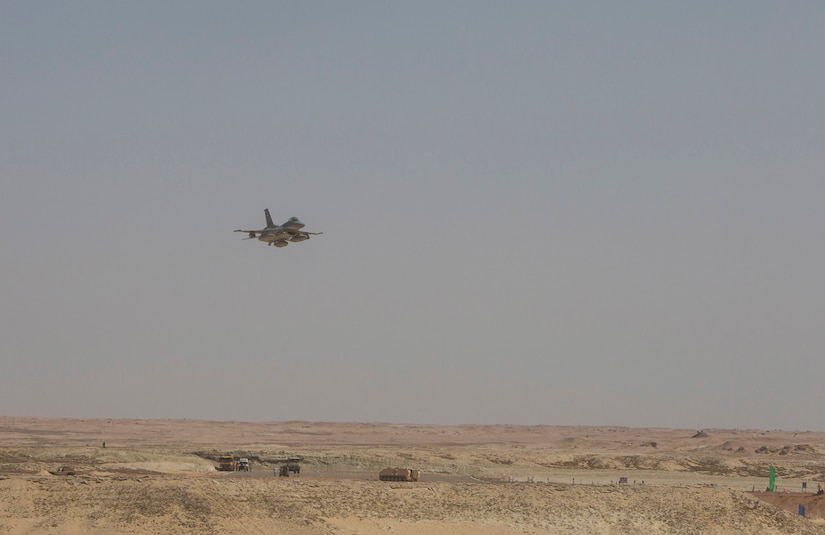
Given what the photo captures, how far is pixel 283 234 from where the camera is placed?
273 ft

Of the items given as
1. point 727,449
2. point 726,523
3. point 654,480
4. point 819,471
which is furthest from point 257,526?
point 727,449

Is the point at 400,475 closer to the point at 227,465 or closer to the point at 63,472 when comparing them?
the point at 63,472

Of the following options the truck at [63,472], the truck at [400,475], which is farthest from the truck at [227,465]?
the truck at [400,475]

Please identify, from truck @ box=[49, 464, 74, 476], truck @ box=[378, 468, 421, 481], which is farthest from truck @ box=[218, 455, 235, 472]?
truck @ box=[378, 468, 421, 481]

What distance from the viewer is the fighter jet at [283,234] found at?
8275 cm

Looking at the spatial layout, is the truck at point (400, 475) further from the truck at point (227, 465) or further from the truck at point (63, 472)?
the truck at point (227, 465)

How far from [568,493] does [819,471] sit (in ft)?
186

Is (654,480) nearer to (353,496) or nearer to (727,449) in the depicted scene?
(353,496)

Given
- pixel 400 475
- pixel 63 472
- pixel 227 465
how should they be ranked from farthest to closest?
pixel 227 465
pixel 63 472
pixel 400 475

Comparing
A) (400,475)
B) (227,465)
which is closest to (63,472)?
(227,465)

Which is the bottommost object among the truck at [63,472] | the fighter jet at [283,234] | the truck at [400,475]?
the truck at [63,472]

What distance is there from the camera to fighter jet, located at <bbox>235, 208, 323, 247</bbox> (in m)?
82.8

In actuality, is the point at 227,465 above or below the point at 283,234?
below

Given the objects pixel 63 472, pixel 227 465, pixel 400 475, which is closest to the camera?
pixel 400 475
